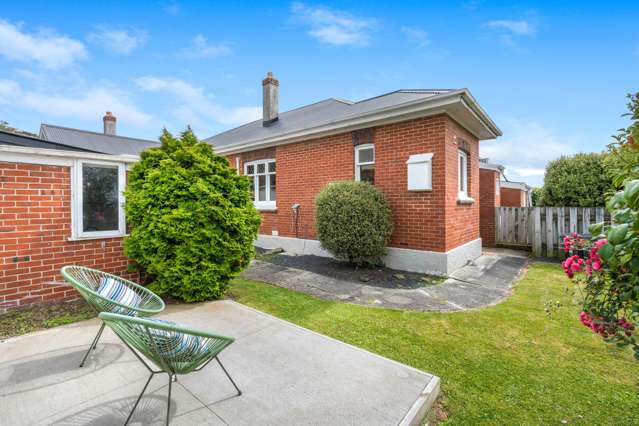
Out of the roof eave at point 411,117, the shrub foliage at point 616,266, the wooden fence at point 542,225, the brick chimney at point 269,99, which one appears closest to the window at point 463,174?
the roof eave at point 411,117

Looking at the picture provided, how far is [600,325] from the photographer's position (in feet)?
5.69

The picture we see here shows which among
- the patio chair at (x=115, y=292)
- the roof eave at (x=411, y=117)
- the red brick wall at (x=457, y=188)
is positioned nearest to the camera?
the patio chair at (x=115, y=292)

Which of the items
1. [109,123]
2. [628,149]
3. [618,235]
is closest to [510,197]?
[628,149]

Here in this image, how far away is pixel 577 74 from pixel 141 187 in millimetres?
11313

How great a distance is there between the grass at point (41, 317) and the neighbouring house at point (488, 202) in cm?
1250

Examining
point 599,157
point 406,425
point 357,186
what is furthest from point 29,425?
point 599,157

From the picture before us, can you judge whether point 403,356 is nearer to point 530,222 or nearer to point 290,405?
point 290,405

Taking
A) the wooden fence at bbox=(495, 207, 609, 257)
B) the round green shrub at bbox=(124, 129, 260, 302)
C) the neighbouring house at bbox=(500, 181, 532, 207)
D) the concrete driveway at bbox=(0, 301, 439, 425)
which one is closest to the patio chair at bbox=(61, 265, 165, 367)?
the concrete driveway at bbox=(0, 301, 439, 425)

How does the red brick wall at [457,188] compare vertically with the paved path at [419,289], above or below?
above

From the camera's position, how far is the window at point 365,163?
8305 millimetres

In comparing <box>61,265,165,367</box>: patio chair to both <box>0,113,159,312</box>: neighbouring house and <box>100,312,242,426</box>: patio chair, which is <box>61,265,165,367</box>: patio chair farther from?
<box>0,113,159,312</box>: neighbouring house

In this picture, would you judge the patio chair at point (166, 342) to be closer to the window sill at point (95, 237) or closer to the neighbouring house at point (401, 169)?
the window sill at point (95, 237)

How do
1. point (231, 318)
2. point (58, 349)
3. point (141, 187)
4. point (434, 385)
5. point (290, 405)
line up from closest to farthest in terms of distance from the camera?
point (290, 405) → point (434, 385) → point (58, 349) → point (231, 318) → point (141, 187)

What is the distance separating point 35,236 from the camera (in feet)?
14.0
